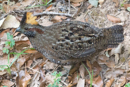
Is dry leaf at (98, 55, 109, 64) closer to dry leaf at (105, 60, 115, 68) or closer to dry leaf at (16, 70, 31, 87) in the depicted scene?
dry leaf at (105, 60, 115, 68)

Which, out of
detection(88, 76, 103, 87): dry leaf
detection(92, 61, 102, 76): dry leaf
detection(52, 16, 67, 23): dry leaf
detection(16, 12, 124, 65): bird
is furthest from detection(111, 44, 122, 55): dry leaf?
detection(52, 16, 67, 23): dry leaf

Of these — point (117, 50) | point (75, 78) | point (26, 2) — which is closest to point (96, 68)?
point (75, 78)

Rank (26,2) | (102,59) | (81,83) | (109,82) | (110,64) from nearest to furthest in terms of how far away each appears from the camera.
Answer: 1. (109,82)
2. (81,83)
3. (110,64)
4. (102,59)
5. (26,2)

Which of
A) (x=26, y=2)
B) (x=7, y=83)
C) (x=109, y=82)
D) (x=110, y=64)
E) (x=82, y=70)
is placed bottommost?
(x=7, y=83)

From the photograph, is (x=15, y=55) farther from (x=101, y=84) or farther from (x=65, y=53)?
(x=101, y=84)

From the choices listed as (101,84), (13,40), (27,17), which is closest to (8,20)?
(13,40)

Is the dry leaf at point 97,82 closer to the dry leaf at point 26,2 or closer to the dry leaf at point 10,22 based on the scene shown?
the dry leaf at point 10,22

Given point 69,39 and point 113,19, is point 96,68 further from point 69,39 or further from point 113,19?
point 113,19

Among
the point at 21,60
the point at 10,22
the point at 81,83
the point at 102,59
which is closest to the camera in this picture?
the point at 81,83
